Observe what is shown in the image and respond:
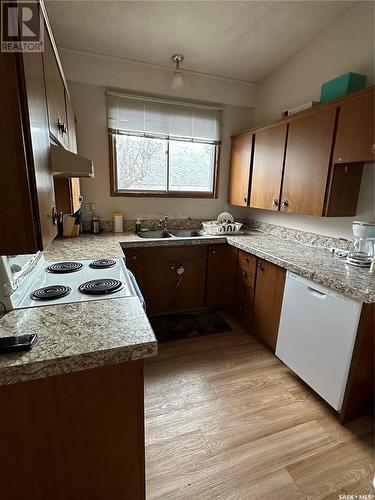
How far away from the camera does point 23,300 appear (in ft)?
3.70

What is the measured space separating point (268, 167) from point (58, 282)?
2.17 meters

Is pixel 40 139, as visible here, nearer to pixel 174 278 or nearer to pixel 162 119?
pixel 174 278

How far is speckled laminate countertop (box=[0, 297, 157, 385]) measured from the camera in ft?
2.38

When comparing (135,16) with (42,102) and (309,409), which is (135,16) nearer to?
(42,102)

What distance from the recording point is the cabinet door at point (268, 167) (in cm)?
235

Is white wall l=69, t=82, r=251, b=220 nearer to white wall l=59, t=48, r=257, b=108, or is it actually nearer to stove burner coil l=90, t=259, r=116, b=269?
white wall l=59, t=48, r=257, b=108

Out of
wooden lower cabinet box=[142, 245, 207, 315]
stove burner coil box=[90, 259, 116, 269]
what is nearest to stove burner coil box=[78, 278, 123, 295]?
stove burner coil box=[90, 259, 116, 269]

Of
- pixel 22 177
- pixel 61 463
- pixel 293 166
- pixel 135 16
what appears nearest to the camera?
pixel 22 177

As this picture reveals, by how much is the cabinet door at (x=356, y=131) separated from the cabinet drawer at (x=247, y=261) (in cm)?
102

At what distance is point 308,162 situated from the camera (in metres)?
2.06

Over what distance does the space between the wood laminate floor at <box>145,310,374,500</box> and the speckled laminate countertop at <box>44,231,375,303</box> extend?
0.87 meters

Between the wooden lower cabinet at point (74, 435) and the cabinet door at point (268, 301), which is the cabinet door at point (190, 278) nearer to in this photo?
the cabinet door at point (268, 301)

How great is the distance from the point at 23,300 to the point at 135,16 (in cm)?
227

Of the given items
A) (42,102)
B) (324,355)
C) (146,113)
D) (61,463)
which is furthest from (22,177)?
(146,113)
